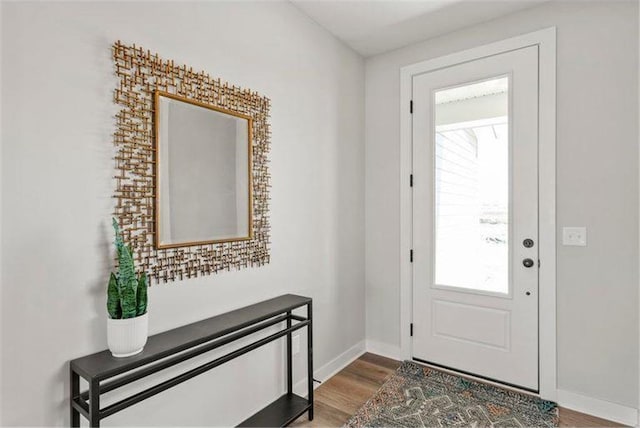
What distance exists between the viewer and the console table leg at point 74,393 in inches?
47.8

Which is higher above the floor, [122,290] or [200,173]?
[200,173]

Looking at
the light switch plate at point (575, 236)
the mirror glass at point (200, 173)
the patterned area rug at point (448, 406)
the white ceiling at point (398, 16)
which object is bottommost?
the patterned area rug at point (448, 406)

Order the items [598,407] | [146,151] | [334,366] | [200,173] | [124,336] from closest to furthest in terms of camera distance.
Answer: [124,336] → [146,151] → [200,173] → [598,407] → [334,366]

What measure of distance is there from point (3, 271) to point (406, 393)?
7.43 ft

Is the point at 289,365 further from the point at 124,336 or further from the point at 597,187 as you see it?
the point at 597,187

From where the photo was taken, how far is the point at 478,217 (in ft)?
8.18

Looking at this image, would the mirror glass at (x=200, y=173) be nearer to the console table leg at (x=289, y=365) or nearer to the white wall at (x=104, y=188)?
the white wall at (x=104, y=188)

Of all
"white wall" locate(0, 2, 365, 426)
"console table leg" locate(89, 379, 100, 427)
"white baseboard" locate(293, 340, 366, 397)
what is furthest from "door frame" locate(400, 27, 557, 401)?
"console table leg" locate(89, 379, 100, 427)

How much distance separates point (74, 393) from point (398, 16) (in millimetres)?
2718

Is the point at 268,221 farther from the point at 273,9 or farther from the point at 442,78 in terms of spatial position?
the point at 442,78

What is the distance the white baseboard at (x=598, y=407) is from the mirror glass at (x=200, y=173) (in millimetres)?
2237

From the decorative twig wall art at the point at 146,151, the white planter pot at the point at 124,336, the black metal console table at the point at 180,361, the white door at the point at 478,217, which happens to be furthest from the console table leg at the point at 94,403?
the white door at the point at 478,217

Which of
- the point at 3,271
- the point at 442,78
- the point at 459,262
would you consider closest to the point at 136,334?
the point at 3,271

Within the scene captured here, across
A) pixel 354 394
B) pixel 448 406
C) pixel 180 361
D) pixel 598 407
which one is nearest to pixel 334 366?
pixel 354 394
